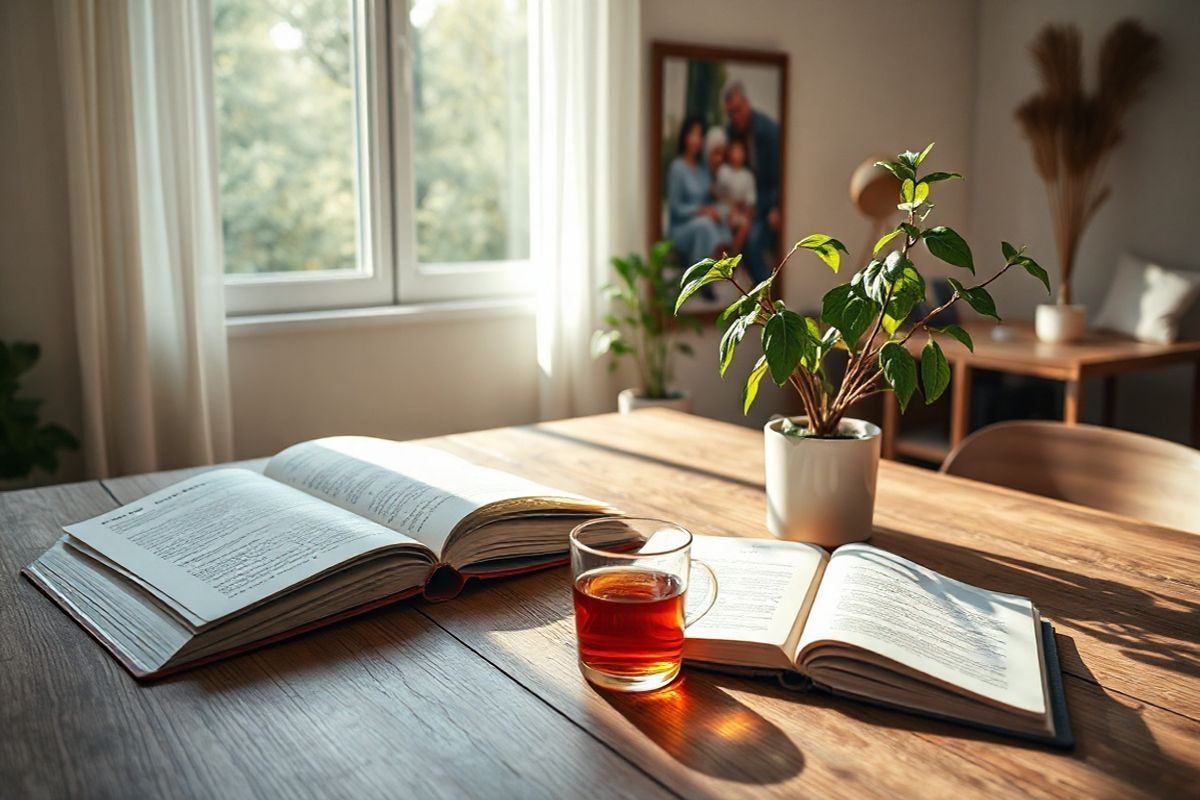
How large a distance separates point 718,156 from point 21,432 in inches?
93.3

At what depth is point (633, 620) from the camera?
786 mm

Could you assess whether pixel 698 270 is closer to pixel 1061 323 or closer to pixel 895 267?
pixel 895 267

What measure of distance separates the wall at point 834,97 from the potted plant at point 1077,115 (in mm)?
449

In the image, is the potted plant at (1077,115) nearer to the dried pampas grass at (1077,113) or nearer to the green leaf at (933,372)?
the dried pampas grass at (1077,113)

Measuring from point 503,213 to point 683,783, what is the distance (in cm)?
290

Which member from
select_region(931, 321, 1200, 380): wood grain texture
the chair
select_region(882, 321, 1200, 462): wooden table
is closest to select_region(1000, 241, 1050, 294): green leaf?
the chair

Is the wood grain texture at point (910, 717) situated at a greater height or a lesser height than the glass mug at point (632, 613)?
lesser

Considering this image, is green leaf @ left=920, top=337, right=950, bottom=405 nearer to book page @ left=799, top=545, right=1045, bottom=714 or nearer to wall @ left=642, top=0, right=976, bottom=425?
book page @ left=799, top=545, right=1045, bottom=714

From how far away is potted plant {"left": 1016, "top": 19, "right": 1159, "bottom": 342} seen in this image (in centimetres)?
370

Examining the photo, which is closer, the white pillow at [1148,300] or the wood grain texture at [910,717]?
the wood grain texture at [910,717]

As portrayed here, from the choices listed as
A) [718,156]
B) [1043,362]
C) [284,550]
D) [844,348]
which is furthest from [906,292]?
[718,156]

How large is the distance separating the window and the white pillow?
205 cm

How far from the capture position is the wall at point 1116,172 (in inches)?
147

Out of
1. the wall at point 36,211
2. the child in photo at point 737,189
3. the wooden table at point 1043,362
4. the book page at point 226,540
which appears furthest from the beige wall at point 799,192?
the book page at point 226,540
